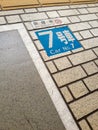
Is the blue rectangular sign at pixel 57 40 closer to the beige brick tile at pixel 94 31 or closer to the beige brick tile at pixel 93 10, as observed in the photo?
the beige brick tile at pixel 94 31

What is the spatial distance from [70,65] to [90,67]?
0.31 meters

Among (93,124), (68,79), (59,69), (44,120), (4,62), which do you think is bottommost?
(93,124)

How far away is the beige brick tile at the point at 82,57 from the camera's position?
2.78 meters

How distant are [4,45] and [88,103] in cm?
134

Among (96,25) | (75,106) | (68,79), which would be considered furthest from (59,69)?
(96,25)

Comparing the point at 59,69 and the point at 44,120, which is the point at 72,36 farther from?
the point at 44,120

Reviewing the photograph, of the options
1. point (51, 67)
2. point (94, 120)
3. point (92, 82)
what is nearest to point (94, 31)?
point (92, 82)

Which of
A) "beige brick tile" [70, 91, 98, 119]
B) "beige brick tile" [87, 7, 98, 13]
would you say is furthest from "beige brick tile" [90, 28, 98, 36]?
"beige brick tile" [70, 91, 98, 119]

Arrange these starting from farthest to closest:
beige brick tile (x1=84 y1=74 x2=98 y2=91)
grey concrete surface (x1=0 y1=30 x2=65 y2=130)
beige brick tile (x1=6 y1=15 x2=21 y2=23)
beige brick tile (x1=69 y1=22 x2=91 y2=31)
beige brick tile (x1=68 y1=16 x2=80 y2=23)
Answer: beige brick tile (x1=68 y1=16 x2=80 y2=23)
beige brick tile (x1=69 y1=22 x2=91 y2=31)
beige brick tile (x1=6 y1=15 x2=21 y2=23)
beige brick tile (x1=84 y1=74 x2=98 y2=91)
grey concrete surface (x1=0 y1=30 x2=65 y2=130)

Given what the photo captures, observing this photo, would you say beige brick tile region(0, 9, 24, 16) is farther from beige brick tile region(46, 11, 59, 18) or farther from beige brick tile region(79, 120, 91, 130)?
beige brick tile region(79, 120, 91, 130)

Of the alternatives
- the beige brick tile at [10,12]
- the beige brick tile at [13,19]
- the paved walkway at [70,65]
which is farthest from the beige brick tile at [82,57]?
the beige brick tile at [10,12]

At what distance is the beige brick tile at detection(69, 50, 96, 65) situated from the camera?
2783 millimetres

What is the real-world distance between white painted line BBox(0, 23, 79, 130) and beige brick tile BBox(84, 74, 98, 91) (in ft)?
1.54

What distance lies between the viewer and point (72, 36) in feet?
10.2
